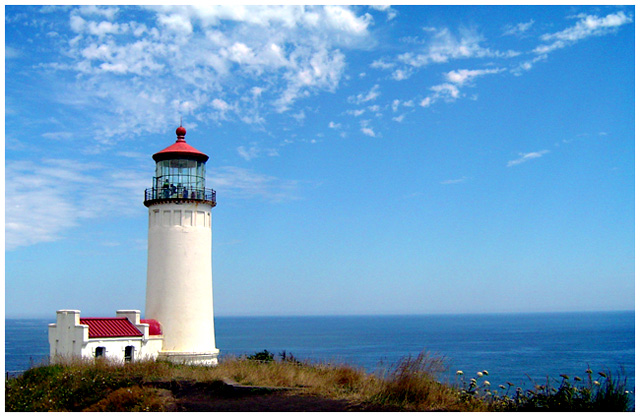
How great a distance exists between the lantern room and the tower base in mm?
4948

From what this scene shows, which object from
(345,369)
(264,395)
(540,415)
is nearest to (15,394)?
(264,395)

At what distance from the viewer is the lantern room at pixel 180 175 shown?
19.6 metres

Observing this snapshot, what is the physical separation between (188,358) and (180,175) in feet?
19.9

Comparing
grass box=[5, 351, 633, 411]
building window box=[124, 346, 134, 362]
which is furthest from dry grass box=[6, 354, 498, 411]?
building window box=[124, 346, 134, 362]

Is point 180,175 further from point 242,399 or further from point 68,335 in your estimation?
point 242,399

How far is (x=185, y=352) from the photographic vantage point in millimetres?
18688

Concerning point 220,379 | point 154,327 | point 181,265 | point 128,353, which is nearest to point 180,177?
point 181,265

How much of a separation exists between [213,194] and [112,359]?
619cm

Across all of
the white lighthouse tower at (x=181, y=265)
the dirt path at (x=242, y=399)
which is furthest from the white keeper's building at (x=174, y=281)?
the dirt path at (x=242, y=399)

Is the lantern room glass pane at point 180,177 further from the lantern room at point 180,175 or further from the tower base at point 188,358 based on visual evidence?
the tower base at point 188,358

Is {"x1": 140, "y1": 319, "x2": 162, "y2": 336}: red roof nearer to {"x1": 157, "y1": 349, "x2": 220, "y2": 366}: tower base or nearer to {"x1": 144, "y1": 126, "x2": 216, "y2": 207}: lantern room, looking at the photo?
{"x1": 157, "y1": 349, "x2": 220, "y2": 366}: tower base

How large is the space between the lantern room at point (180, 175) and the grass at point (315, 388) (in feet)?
19.1

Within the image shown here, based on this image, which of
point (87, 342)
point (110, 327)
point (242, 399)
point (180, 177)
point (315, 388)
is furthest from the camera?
point (180, 177)

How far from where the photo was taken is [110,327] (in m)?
17.8
